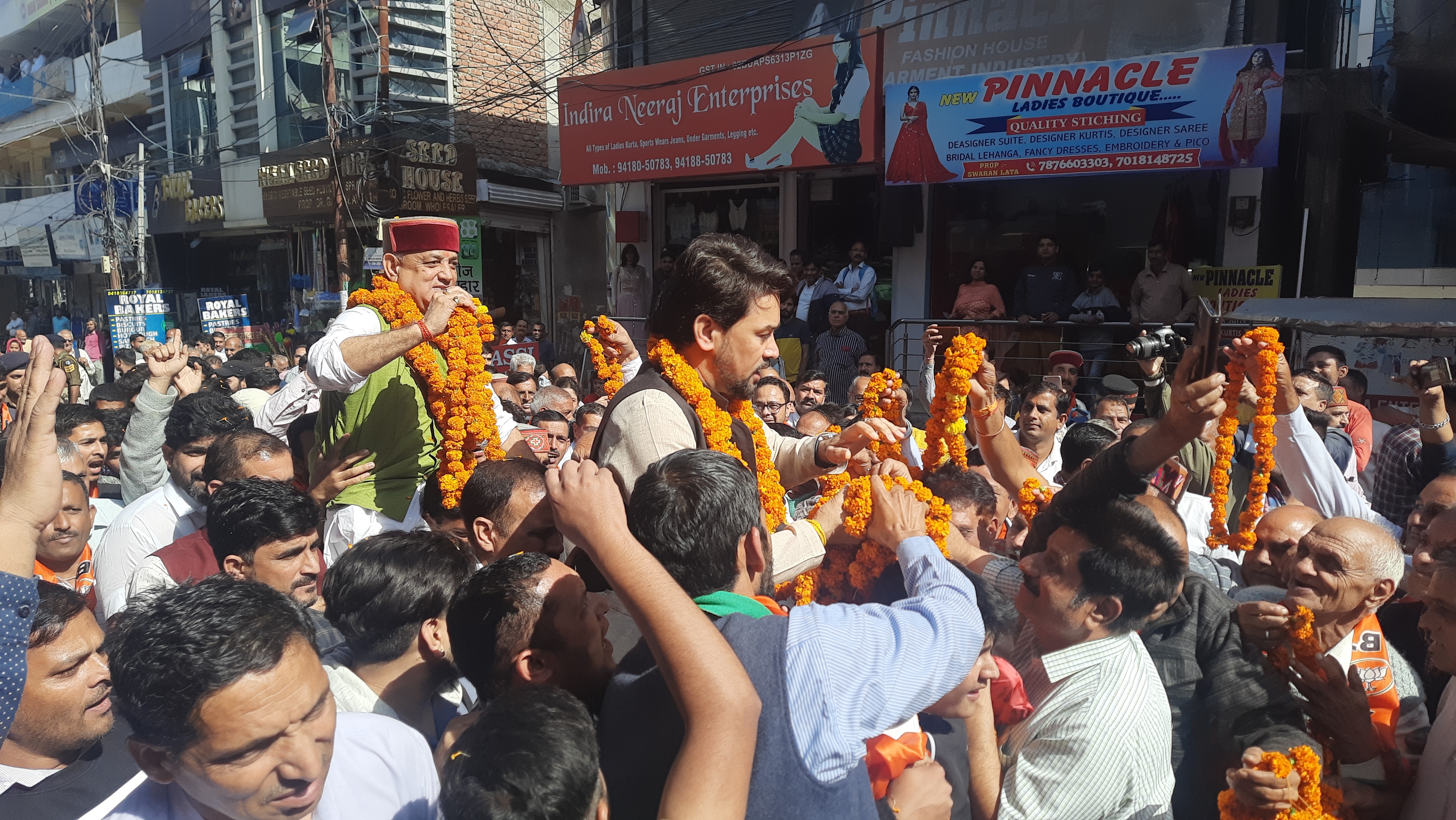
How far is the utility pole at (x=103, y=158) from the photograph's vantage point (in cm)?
1817

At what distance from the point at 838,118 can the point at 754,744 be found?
30.4ft

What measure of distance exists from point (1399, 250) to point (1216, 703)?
9914mm

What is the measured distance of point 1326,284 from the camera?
9055mm

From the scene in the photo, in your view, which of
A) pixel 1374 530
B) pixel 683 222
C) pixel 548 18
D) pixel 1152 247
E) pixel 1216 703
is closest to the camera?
pixel 1216 703

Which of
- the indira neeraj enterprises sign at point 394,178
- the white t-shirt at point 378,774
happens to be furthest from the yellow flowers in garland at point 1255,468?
the indira neeraj enterprises sign at point 394,178

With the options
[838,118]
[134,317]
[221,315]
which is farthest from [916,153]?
[134,317]

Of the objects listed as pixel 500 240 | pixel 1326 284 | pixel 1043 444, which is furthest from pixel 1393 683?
pixel 500 240

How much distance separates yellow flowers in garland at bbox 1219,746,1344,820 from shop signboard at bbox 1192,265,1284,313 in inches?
296

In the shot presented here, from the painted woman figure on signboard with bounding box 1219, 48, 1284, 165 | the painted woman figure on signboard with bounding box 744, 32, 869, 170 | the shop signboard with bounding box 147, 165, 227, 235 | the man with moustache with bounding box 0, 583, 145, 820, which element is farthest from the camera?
the shop signboard with bounding box 147, 165, 227, 235

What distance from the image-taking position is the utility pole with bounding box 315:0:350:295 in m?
12.7

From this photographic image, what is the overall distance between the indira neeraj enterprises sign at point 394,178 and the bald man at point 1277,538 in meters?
13.0

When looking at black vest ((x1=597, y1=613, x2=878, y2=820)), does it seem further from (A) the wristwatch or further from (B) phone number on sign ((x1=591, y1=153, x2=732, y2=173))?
(B) phone number on sign ((x1=591, y1=153, x2=732, y2=173))

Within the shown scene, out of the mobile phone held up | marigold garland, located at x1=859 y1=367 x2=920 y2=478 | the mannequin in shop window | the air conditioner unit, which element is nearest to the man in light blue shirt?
marigold garland, located at x1=859 y1=367 x2=920 y2=478

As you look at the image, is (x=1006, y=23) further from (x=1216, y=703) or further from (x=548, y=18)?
(x=548, y=18)
